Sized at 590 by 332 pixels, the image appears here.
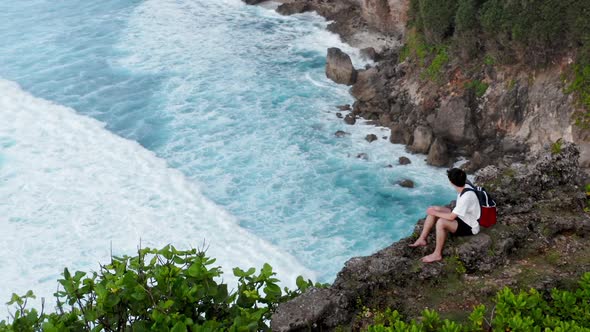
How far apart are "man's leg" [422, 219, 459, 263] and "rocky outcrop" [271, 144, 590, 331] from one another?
0.10 metres

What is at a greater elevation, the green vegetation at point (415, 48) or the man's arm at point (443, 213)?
the man's arm at point (443, 213)

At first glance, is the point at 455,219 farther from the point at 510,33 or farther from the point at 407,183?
the point at 510,33

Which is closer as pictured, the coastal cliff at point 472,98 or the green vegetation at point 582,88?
the green vegetation at point 582,88

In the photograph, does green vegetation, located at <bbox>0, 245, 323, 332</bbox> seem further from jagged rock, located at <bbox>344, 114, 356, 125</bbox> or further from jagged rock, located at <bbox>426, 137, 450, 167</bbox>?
jagged rock, located at <bbox>344, 114, 356, 125</bbox>

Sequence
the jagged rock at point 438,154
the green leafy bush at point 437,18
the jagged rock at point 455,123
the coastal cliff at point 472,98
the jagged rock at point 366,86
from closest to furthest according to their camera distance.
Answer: the coastal cliff at point 472,98
the jagged rock at point 438,154
the jagged rock at point 455,123
the green leafy bush at point 437,18
the jagged rock at point 366,86

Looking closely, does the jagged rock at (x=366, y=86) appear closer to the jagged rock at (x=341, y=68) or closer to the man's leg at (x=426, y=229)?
the jagged rock at (x=341, y=68)

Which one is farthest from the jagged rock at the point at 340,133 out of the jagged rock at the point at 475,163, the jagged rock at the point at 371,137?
the jagged rock at the point at 475,163

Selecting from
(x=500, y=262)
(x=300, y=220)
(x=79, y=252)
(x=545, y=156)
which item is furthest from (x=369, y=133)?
(x=500, y=262)

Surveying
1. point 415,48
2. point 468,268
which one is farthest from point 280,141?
point 468,268

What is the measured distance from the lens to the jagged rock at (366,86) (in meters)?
31.3

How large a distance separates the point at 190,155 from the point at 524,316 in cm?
2272

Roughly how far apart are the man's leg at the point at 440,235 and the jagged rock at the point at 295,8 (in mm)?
36232

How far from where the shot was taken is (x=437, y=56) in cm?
3036

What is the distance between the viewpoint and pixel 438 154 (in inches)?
1028
